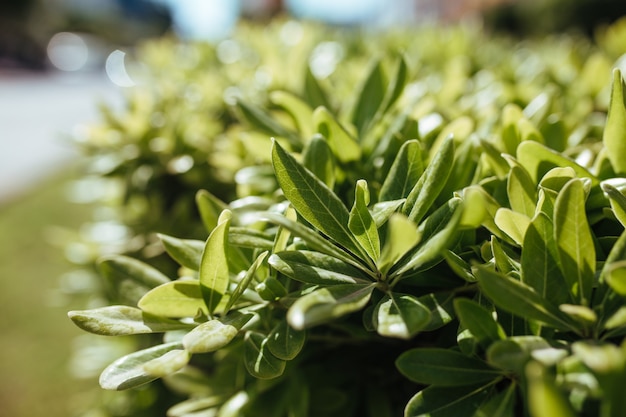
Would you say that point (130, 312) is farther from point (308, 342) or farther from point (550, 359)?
point (550, 359)

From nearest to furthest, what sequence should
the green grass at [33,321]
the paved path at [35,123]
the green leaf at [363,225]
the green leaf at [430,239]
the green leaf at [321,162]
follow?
the green leaf at [430,239] < the green leaf at [363,225] < the green leaf at [321,162] < the green grass at [33,321] < the paved path at [35,123]

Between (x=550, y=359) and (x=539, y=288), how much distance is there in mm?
144

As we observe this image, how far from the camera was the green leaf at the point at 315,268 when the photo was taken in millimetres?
962

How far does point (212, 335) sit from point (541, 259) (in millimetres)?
542

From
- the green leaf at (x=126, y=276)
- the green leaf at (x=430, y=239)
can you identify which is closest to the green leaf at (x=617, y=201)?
the green leaf at (x=430, y=239)

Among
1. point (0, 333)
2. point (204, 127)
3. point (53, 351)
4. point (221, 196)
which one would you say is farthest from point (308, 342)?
point (0, 333)

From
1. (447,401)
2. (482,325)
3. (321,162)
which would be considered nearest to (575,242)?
(482,325)

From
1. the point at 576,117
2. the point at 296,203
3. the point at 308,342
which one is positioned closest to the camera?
the point at 296,203

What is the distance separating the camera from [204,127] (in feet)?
7.59

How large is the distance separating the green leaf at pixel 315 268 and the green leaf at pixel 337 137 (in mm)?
406

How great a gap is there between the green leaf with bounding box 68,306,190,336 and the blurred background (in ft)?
5.41

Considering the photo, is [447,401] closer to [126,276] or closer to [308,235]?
[308,235]

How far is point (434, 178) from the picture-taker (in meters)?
0.97

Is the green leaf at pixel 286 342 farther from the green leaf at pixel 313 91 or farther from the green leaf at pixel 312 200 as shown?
the green leaf at pixel 313 91
